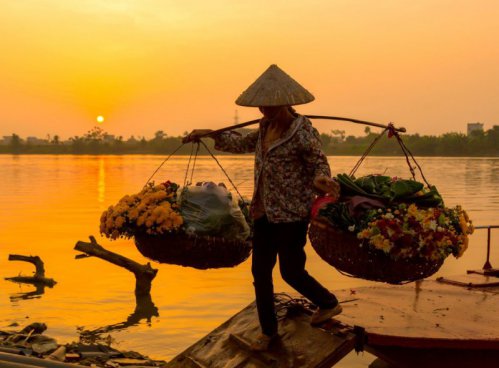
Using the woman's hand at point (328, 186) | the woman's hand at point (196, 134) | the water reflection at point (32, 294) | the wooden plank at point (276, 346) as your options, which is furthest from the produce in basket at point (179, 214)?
the water reflection at point (32, 294)

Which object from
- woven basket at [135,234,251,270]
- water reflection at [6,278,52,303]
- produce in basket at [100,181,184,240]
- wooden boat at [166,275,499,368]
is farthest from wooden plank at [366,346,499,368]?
water reflection at [6,278,52,303]

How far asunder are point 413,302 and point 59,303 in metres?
9.33

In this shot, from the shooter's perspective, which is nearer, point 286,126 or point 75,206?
point 286,126

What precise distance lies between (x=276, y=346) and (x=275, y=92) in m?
1.84

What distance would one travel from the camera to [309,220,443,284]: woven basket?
5133mm

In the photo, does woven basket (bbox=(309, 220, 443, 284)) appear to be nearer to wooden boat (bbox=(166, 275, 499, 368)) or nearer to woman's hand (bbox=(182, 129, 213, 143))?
wooden boat (bbox=(166, 275, 499, 368))

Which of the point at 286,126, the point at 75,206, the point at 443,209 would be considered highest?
the point at 286,126

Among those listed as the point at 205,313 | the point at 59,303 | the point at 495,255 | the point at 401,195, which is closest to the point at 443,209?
the point at 401,195

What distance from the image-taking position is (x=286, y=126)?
16.8 ft

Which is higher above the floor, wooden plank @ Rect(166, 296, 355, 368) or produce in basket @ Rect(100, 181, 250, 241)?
produce in basket @ Rect(100, 181, 250, 241)

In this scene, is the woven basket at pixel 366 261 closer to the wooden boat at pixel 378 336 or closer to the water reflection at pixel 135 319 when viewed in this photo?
the wooden boat at pixel 378 336

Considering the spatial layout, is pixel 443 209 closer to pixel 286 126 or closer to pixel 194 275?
pixel 286 126

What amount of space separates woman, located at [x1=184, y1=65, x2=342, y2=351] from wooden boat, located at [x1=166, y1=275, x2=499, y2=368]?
43 cm

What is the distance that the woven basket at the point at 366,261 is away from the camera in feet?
16.8
